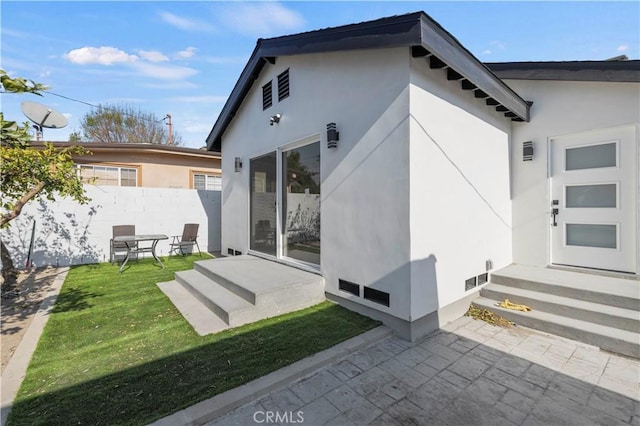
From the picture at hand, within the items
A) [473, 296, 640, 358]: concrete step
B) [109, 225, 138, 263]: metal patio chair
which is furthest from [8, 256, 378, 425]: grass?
[109, 225, 138, 263]: metal patio chair

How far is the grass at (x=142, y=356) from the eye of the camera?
2268 millimetres

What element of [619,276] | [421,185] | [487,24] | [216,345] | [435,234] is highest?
[487,24]

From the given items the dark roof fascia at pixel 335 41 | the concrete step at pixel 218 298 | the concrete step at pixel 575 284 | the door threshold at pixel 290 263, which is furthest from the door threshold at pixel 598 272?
the concrete step at pixel 218 298

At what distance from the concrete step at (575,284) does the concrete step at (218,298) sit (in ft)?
13.2

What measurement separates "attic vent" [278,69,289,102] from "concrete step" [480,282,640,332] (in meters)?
5.00

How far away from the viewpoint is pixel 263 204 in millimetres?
6492

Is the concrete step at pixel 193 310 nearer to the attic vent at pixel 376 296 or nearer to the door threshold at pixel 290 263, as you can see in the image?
the door threshold at pixel 290 263

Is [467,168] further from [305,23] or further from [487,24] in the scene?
[305,23]

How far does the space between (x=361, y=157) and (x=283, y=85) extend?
282 cm

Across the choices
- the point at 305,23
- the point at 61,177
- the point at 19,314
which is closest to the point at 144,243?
the point at 19,314

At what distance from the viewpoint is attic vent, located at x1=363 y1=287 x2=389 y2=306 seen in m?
3.72

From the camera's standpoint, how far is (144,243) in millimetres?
8672

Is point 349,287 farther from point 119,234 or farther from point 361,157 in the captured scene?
point 119,234

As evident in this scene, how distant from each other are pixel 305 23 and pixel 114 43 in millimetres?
7482
